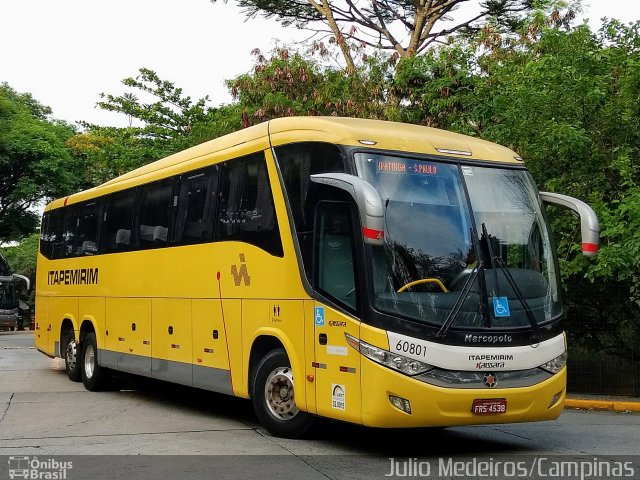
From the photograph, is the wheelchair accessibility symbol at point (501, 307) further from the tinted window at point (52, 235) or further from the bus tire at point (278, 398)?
the tinted window at point (52, 235)

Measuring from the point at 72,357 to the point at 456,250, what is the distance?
10080 millimetres

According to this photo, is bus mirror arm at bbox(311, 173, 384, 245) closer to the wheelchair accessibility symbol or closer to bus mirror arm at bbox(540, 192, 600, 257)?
the wheelchair accessibility symbol

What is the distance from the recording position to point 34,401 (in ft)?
44.7

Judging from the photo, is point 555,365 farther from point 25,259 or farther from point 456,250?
point 25,259

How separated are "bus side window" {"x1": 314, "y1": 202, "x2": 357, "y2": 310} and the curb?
625 centimetres

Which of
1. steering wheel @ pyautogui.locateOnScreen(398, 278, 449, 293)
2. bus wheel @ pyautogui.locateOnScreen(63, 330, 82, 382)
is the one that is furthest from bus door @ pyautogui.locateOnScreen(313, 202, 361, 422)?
bus wheel @ pyautogui.locateOnScreen(63, 330, 82, 382)

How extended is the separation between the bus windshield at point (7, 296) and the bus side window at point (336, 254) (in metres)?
36.3

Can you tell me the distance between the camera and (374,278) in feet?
28.4

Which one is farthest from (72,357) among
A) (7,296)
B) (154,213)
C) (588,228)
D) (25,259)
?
(25,259)

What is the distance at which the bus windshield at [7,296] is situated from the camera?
140 ft

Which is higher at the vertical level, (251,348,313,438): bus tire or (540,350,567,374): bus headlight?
(540,350,567,374): bus headlight

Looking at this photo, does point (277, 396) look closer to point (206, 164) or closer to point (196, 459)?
point (196, 459)

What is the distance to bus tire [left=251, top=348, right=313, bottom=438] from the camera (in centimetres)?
980

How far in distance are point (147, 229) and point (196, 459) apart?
18.4ft
